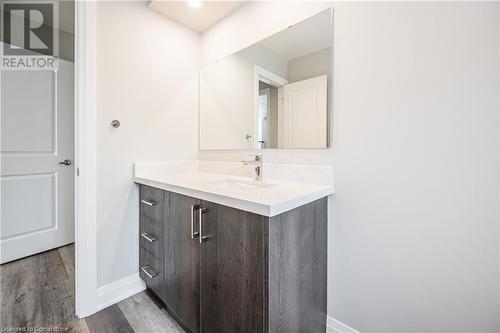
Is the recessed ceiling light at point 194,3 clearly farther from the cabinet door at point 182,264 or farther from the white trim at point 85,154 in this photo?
the cabinet door at point 182,264

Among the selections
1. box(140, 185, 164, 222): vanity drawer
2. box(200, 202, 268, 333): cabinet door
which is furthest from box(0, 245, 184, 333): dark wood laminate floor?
box(140, 185, 164, 222): vanity drawer

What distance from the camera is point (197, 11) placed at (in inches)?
68.3

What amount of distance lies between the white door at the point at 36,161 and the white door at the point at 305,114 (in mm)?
2334

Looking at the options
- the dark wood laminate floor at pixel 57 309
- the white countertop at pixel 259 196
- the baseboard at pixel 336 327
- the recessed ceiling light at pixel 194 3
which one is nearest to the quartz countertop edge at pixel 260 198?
the white countertop at pixel 259 196

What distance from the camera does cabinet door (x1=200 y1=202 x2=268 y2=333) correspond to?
853 millimetres

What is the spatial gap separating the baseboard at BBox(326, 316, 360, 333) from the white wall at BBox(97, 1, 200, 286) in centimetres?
138

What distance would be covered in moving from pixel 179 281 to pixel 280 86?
133cm

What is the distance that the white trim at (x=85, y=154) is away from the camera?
4.53 feet

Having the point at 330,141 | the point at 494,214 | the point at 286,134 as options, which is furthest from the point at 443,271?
the point at 286,134

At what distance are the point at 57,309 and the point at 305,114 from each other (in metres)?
2.02

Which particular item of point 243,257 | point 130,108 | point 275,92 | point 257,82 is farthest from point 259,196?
point 130,108

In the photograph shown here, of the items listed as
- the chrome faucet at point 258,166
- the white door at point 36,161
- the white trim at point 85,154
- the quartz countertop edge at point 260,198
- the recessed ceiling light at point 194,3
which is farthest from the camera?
the white door at point 36,161

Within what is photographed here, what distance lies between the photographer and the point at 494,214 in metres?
0.82

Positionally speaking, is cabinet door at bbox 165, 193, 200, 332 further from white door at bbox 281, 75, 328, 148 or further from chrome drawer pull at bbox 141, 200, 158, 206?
white door at bbox 281, 75, 328, 148
